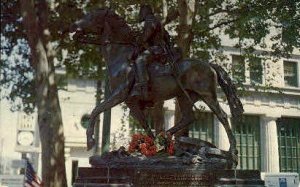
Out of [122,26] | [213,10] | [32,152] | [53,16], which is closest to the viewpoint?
[122,26]

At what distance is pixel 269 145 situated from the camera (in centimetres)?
3459

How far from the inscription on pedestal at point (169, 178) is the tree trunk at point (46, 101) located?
8111 millimetres

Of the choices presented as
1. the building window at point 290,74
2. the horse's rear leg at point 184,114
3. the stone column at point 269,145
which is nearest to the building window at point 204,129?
the stone column at point 269,145

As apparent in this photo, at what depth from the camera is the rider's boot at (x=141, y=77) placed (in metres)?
9.72

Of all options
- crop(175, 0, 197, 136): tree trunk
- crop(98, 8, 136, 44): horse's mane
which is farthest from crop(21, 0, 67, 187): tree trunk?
crop(98, 8, 136, 44): horse's mane

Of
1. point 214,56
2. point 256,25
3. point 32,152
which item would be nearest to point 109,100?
point 256,25

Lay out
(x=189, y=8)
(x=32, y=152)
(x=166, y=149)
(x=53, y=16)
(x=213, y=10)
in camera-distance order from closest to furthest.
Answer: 1. (x=166, y=149)
2. (x=189, y=8)
3. (x=213, y=10)
4. (x=53, y=16)
5. (x=32, y=152)

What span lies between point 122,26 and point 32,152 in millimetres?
23563

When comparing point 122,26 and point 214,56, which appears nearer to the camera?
point 122,26

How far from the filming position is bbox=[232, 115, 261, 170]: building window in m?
34.4

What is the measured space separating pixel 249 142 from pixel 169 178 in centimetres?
2698

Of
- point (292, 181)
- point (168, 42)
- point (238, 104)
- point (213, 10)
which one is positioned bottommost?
point (292, 181)

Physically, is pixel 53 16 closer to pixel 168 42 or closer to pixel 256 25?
pixel 256 25

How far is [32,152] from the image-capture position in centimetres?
3238
